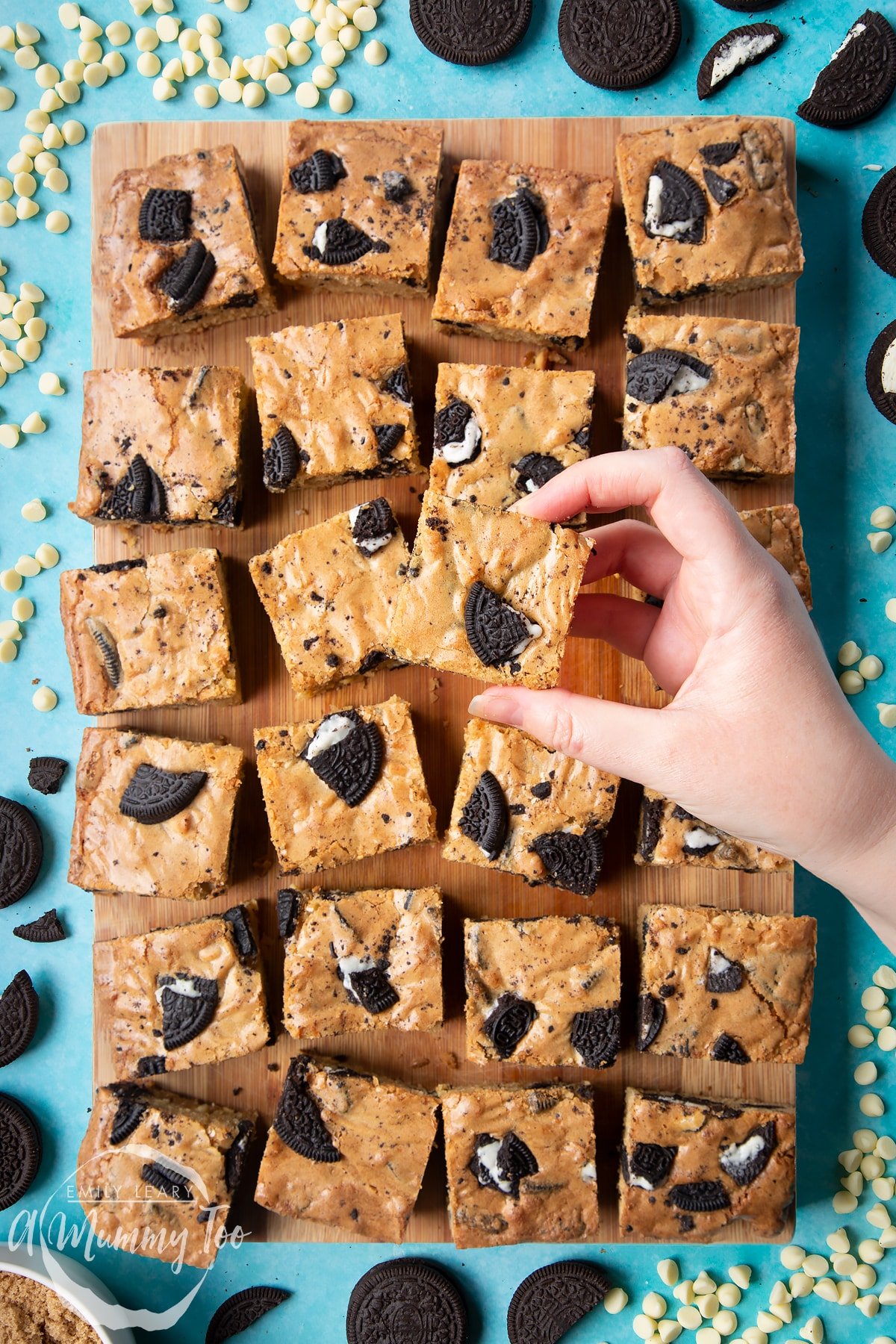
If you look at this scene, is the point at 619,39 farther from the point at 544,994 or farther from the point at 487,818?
the point at 544,994

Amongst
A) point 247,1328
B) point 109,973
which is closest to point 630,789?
point 109,973

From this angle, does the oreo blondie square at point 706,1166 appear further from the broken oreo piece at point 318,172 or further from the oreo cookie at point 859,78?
the oreo cookie at point 859,78

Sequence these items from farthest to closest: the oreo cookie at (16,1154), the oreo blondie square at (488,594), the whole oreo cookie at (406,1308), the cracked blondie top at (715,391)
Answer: the oreo cookie at (16,1154), the whole oreo cookie at (406,1308), the cracked blondie top at (715,391), the oreo blondie square at (488,594)

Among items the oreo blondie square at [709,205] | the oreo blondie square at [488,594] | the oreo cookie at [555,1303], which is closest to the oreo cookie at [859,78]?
the oreo blondie square at [709,205]

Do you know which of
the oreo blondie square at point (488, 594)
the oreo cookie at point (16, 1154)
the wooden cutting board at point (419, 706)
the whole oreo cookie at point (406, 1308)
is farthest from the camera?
the oreo cookie at point (16, 1154)

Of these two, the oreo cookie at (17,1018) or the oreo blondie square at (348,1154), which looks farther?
the oreo cookie at (17,1018)

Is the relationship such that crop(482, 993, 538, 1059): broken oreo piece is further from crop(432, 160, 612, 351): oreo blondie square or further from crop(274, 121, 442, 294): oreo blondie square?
crop(274, 121, 442, 294): oreo blondie square

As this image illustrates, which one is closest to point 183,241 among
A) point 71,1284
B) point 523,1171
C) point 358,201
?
point 358,201
